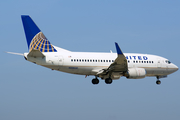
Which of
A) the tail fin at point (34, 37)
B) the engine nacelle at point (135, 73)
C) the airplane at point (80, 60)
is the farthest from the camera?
the engine nacelle at point (135, 73)

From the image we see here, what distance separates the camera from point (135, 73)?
40469 mm

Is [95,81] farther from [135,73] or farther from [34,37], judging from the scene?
[34,37]

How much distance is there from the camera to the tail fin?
38.6 metres

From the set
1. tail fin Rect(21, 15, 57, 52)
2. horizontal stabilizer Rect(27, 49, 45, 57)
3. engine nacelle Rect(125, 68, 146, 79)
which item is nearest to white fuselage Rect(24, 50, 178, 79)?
horizontal stabilizer Rect(27, 49, 45, 57)

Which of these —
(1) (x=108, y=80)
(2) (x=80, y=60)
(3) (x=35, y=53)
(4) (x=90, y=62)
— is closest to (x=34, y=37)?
(3) (x=35, y=53)

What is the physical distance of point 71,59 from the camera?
38656mm

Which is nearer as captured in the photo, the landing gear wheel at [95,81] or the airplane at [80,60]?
the airplane at [80,60]

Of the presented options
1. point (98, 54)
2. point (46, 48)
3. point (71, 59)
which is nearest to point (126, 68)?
point (98, 54)

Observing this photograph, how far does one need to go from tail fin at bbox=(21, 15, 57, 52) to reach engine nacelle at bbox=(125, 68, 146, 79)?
9.41 metres

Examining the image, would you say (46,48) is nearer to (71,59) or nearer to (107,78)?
(71,59)

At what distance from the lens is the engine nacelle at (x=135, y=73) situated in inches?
1588

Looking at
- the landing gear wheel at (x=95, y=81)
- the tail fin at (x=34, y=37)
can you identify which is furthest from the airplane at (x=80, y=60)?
the landing gear wheel at (x=95, y=81)

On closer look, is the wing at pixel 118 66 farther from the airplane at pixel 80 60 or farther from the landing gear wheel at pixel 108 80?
the landing gear wheel at pixel 108 80

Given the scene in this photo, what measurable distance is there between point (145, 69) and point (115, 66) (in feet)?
18.9
